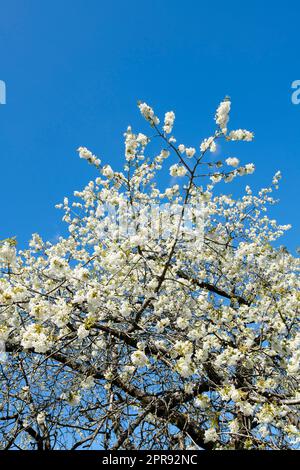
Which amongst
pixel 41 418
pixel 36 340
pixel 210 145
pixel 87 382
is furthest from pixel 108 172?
pixel 41 418

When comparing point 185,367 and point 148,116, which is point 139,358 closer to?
point 185,367

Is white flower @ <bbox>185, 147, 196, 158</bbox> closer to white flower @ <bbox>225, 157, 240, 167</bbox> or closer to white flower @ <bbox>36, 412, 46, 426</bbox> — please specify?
white flower @ <bbox>225, 157, 240, 167</bbox>

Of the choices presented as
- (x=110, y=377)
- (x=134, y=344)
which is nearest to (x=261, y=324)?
(x=134, y=344)

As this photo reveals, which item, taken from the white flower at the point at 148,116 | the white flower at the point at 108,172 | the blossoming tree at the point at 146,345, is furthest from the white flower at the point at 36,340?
the white flower at the point at 148,116

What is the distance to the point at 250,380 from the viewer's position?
5.20 metres

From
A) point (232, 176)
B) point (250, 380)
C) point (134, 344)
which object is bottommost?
point (250, 380)

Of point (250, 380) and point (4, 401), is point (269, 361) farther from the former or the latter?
point (4, 401)

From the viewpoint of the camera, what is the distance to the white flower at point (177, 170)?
4.61 meters

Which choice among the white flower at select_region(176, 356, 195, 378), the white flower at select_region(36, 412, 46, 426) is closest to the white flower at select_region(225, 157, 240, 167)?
the white flower at select_region(176, 356, 195, 378)

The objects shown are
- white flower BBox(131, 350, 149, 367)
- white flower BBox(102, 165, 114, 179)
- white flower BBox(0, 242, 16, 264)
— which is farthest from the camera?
white flower BBox(102, 165, 114, 179)

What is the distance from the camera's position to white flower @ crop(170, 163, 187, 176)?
461cm

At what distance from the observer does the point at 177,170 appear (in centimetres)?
475

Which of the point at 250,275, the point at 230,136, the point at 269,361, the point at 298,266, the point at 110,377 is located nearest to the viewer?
the point at 230,136

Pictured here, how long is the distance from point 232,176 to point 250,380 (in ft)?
8.19
